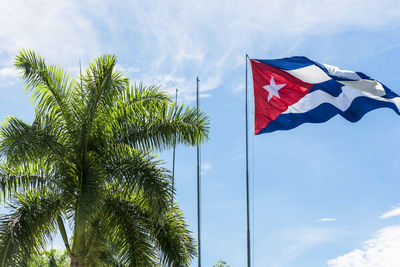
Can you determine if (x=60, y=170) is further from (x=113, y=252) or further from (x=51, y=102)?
(x=113, y=252)

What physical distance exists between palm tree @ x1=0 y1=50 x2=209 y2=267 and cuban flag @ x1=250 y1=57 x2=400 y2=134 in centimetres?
267

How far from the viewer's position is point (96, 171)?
549 inches

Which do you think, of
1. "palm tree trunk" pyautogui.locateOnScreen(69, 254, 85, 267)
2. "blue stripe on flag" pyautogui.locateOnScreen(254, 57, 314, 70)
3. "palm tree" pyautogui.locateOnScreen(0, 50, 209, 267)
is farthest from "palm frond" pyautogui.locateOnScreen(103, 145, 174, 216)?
"blue stripe on flag" pyautogui.locateOnScreen(254, 57, 314, 70)

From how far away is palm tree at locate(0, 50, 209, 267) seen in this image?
13508 millimetres

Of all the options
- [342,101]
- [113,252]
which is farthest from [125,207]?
[342,101]

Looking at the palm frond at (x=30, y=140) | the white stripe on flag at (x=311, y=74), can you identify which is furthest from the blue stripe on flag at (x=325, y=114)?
the palm frond at (x=30, y=140)

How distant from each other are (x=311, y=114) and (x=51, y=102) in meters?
7.73

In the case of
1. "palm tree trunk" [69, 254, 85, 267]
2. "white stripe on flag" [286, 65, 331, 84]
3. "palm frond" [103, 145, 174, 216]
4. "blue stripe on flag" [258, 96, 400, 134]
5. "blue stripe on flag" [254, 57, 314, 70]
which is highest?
"blue stripe on flag" [254, 57, 314, 70]

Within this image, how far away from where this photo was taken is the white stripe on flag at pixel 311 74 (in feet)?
56.3

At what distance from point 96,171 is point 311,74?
7.57m

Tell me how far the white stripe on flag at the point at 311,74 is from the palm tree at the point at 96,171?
3.98 meters

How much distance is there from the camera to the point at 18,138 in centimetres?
1306

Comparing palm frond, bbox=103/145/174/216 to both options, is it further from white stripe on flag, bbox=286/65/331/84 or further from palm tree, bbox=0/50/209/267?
white stripe on flag, bbox=286/65/331/84

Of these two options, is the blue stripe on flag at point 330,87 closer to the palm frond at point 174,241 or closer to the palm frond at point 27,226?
the palm frond at point 174,241
